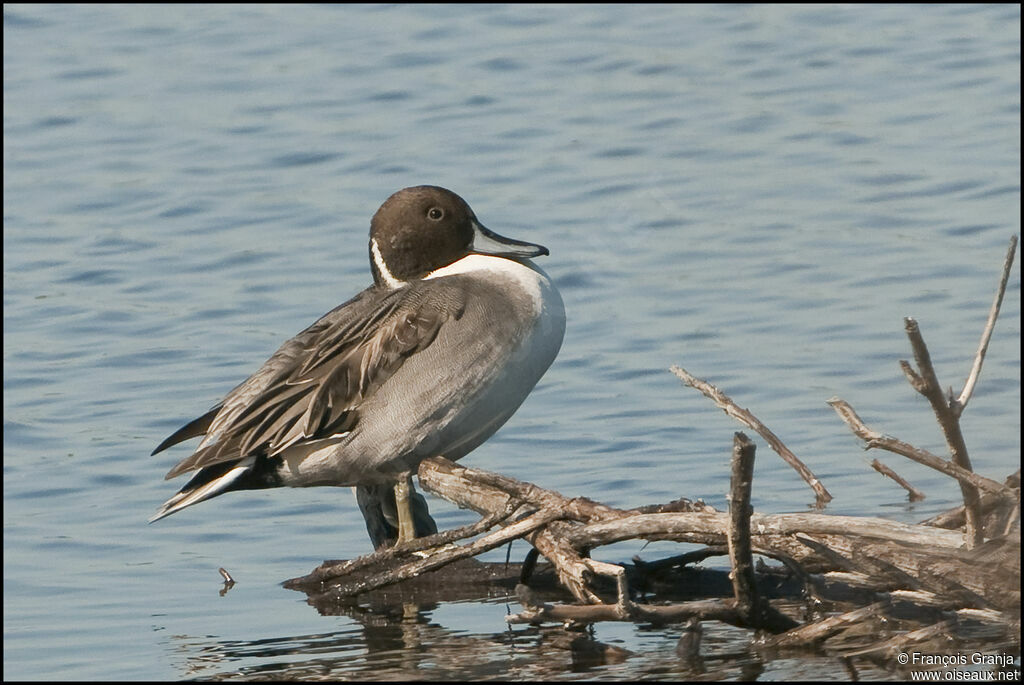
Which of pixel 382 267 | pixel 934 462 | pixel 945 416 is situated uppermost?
pixel 382 267

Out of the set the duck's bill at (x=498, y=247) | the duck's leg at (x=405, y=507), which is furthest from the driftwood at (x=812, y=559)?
the duck's bill at (x=498, y=247)

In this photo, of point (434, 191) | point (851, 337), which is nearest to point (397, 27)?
point (851, 337)

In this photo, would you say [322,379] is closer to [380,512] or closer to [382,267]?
[380,512]

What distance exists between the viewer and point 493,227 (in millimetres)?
10516

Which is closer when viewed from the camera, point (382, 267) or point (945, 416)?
point (945, 416)

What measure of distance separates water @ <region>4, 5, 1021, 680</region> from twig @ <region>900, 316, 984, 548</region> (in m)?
0.47

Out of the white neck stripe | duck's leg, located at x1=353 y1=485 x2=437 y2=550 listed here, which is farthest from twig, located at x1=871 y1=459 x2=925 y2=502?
the white neck stripe

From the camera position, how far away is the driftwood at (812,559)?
4461 millimetres

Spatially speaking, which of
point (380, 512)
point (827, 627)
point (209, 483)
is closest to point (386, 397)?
point (380, 512)

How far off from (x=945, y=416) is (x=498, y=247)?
2.34 metres

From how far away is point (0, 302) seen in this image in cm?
1038

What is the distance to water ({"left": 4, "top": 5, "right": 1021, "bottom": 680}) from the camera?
6422mm

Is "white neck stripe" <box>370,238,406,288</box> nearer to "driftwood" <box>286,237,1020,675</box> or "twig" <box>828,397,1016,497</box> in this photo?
"driftwood" <box>286,237,1020,675</box>

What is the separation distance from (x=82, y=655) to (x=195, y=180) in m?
6.91
